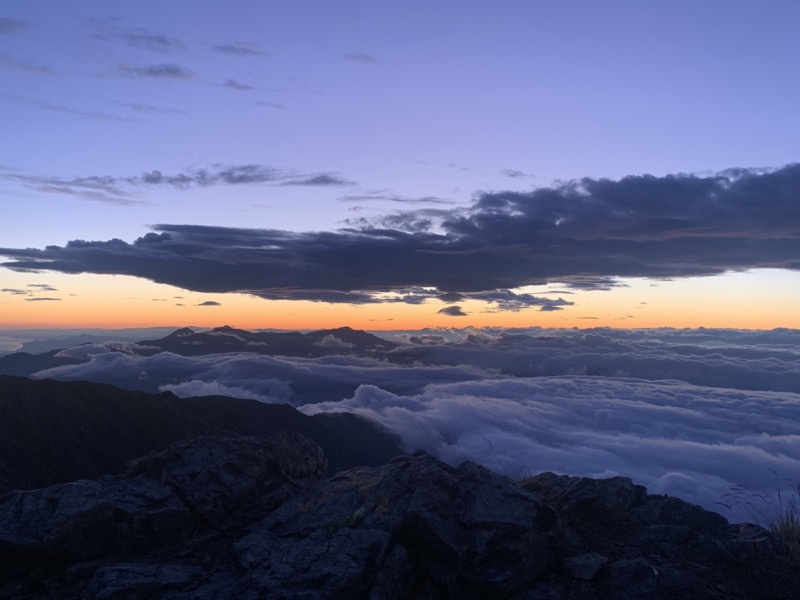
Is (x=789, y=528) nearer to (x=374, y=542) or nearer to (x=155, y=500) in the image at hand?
(x=374, y=542)

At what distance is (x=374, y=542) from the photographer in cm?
836

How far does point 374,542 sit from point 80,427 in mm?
107294

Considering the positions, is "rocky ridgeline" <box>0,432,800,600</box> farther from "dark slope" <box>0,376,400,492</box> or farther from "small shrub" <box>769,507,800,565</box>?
"dark slope" <box>0,376,400,492</box>

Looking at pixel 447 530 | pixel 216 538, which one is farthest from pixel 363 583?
pixel 216 538

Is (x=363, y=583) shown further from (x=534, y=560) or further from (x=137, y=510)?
(x=137, y=510)

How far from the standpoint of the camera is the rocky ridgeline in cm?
811

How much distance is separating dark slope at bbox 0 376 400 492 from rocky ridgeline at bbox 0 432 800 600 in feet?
212

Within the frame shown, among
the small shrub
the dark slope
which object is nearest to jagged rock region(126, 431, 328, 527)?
the small shrub

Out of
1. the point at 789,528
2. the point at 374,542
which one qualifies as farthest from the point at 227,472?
the point at 789,528

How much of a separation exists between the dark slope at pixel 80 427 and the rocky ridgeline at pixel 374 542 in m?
64.7

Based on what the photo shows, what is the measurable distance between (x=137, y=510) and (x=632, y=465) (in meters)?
105

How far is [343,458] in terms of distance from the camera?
163000 mm

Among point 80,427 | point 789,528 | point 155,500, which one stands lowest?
point 80,427

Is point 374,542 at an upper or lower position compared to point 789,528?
upper
